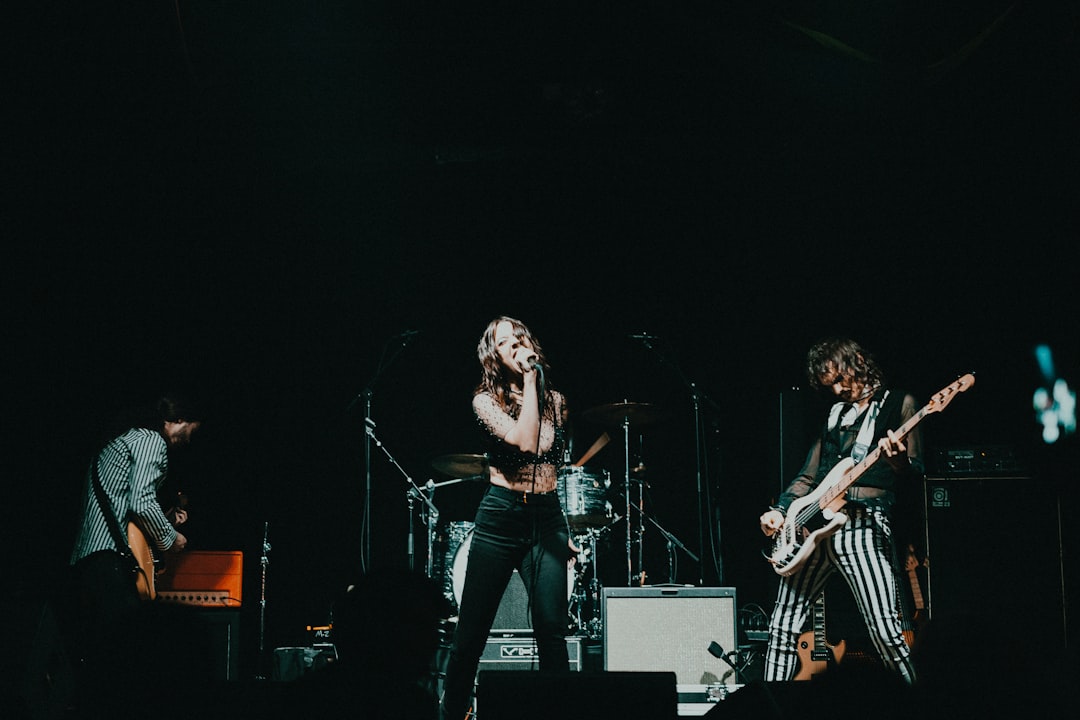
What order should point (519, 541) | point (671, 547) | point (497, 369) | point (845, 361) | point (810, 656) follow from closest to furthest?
point (519, 541), point (497, 369), point (845, 361), point (810, 656), point (671, 547)

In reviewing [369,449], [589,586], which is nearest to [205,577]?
[369,449]

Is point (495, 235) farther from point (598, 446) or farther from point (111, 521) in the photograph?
point (111, 521)

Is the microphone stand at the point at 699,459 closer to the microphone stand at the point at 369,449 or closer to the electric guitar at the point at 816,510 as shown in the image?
the microphone stand at the point at 369,449

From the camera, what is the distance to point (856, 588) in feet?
14.9

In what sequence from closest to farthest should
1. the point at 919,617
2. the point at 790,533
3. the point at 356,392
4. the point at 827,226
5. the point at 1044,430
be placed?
the point at 790,533
the point at 919,617
the point at 1044,430
the point at 827,226
the point at 356,392

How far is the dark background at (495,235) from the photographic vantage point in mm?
5645

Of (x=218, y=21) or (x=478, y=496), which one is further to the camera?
(x=478, y=496)

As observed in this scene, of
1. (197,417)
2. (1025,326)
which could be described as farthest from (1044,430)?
(197,417)

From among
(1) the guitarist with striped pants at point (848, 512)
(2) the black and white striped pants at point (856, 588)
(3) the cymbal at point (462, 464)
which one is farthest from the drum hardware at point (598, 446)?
(2) the black and white striped pants at point (856, 588)

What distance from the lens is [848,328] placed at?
23.5 ft

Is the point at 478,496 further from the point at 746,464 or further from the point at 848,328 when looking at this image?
the point at 848,328

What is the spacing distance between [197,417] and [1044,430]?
5445mm

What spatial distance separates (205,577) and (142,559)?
3.42 ft

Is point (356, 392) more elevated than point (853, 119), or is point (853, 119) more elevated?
point (853, 119)
